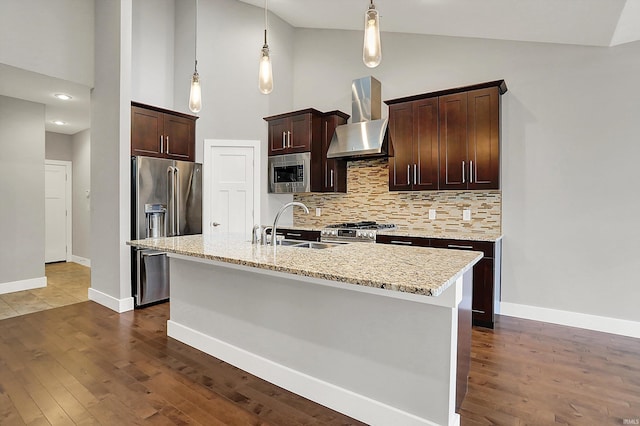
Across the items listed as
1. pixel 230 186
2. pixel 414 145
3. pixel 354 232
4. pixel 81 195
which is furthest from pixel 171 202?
pixel 81 195

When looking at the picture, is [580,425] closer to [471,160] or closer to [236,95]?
[471,160]

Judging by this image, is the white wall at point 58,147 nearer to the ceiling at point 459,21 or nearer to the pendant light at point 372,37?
the ceiling at point 459,21

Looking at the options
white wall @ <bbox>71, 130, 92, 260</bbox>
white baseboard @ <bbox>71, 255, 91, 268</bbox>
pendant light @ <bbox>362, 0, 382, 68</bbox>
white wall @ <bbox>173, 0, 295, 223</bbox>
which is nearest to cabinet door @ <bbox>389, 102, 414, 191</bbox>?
white wall @ <bbox>173, 0, 295, 223</bbox>

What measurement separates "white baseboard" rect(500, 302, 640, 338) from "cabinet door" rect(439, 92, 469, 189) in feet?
4.77

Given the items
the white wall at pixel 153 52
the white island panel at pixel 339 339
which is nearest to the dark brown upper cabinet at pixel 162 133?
the white wall at pixel 153 52

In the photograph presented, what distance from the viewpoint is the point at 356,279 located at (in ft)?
4.85

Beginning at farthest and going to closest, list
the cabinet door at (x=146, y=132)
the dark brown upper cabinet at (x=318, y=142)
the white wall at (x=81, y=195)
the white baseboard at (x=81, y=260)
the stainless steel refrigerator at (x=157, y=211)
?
the white baseboard at (x=81, y=260), the white wall at (x=81, y=195), the dark brown upper cabinet at (x=318, y=142), the cabinet door at (x=146, y=132), the stainless steel refrigerator at (x=157, y=211)

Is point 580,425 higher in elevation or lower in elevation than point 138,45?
lower

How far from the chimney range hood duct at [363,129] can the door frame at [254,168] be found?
3.90 feet

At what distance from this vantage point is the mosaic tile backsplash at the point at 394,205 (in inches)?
153

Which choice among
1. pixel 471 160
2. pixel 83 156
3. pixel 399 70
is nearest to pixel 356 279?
pixel 471 160

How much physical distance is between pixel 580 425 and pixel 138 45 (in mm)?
5948

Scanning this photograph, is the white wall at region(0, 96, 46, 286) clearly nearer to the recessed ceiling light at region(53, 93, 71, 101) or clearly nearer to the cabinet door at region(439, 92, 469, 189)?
the recessed ceiling light at region(53, 93, 71, 101)

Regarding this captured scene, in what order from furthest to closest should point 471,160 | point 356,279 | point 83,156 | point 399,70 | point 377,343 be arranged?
point 83,156
point 399,70
point 471,160
point 377,343
point 356,279
